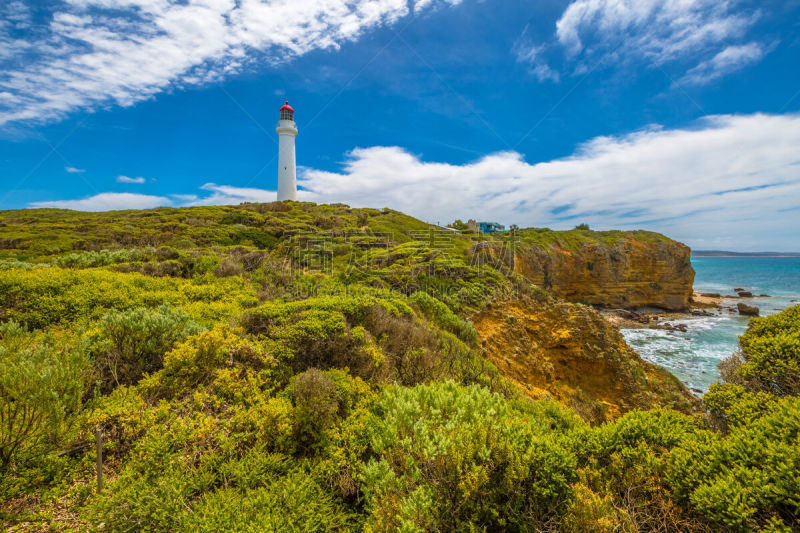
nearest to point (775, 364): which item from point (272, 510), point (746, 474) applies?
point (746, 474)

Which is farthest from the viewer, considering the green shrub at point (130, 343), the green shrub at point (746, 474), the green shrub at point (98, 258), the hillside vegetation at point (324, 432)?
the green shrub at point (98, 258)

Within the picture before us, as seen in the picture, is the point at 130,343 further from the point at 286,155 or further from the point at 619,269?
the point at 619,269

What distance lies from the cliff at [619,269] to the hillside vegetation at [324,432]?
110ft

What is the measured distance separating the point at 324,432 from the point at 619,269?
4657 cm

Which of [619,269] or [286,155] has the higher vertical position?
[286,155]

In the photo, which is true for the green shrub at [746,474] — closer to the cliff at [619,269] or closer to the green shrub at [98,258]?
the green shrub at [98,258]

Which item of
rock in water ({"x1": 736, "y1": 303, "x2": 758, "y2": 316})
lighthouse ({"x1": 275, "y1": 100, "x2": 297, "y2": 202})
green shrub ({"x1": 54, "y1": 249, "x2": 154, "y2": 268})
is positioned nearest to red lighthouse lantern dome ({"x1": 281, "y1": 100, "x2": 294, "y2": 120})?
lighthouse ({"x1": 275, "y1": 100, "x2": 297, "y2": 202})

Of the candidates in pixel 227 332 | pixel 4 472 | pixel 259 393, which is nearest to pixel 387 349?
pixel 259 393

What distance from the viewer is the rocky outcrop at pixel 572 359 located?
10.4 m

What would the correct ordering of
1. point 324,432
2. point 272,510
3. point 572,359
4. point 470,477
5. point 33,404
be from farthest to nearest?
point 572,359 < point 324,432 < point 33,404 < point 272,510 < point 470,477

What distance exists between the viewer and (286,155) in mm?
36375

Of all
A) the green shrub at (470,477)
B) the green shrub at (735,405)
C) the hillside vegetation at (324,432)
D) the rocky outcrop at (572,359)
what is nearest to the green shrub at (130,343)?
the hillside vegetation at (324,432)

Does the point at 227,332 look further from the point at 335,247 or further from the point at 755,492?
the point at 335,247

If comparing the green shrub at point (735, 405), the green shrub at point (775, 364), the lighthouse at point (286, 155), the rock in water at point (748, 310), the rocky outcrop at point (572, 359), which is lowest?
the rock in water at point (748, 310)
